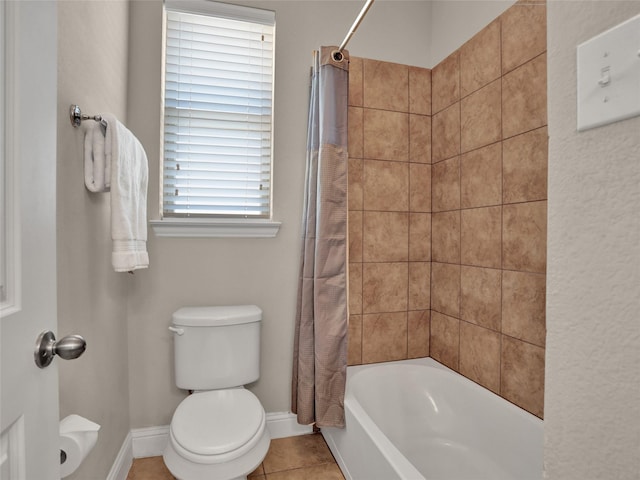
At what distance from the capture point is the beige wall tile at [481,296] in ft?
5.48

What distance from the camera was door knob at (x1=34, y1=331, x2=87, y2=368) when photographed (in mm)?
602

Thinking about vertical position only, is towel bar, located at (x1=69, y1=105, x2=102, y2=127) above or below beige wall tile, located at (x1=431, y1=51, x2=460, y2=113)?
below

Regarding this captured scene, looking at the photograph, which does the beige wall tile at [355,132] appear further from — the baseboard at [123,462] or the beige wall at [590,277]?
the baseboard at [123,462]

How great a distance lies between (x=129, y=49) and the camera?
5.79 feet

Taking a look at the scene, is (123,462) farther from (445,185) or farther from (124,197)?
(445,185)

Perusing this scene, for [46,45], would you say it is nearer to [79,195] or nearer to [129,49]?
[79,195]

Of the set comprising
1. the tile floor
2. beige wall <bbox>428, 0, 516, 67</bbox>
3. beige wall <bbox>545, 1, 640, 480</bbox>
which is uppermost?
beige wall <bbox>428, 0, 516, 67</bbox>

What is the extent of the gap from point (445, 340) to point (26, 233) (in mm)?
2004

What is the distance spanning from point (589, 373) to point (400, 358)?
183 centimetres

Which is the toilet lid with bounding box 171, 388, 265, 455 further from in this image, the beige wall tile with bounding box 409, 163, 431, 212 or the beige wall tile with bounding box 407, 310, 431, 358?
the beige wall tile with bounding box 409, 163, 431, 212

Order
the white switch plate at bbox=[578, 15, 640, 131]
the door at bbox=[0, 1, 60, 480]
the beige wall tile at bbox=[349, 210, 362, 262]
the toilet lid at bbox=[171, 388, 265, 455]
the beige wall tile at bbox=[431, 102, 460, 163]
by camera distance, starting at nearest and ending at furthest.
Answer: the white switch plate at bbox=[578, 15, 640, 131] → the door at bbox=[0, 1, 60, 480] → the toilet lid at bbox=[171, 388, 265, 455] → the beige wall tile at bbox=[431, 102, 460, 163] → the beige wall tile at bbox=[349, 210, 362, 262]

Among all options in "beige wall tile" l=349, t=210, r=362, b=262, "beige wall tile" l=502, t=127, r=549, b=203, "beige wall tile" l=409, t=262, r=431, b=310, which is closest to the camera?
"beige wall tile" l=502, t=127, r=549, b=203

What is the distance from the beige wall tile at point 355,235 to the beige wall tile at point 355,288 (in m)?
0.05

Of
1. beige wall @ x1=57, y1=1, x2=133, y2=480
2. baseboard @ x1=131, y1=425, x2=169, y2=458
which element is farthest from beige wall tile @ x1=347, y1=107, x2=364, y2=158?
baseboard @ x1=131, y1=425, x2=169, y2=458
